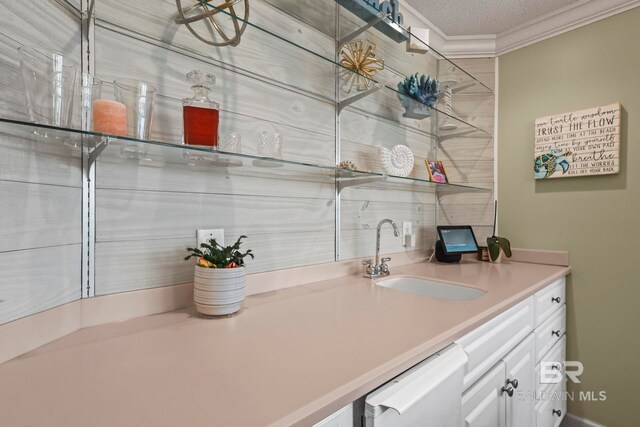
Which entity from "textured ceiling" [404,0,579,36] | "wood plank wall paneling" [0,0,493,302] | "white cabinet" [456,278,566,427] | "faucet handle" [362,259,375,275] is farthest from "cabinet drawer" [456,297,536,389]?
"textured ceiling" [404,0,579,36]

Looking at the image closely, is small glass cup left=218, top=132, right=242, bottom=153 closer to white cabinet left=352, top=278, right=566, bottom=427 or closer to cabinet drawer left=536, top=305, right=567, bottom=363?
white cabinet left=352, top=278, right=566, bottom=427

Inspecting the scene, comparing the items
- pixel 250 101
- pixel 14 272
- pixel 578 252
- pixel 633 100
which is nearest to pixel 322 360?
pixel 14 272

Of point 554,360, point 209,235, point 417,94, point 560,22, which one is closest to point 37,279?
point 209,235

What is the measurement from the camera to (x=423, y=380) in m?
0.71

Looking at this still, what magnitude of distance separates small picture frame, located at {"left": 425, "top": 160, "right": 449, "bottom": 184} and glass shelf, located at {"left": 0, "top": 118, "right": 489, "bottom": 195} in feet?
2.01

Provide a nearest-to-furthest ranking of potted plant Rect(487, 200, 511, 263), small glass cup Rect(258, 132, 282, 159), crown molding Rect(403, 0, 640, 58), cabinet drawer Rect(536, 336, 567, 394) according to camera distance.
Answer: small glass cup Rect(258, 132, 282, 159), cabinet drawer Rect(536, 336, 567, 394), crown molding Rect(403, 0, 640, 58), potted plant Rect(487, 200, 511, 263)

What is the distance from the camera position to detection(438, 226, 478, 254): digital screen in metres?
1.99

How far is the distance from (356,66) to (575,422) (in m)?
2.30

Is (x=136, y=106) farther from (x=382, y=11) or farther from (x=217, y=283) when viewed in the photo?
(x=382, y=11)

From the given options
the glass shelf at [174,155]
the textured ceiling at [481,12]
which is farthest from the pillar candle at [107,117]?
the textured ceiling at [481,12]

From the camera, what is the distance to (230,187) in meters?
1.12

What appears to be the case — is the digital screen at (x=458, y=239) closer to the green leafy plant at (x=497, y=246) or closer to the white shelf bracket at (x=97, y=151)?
the green leafy plant at (x=497, y=246)

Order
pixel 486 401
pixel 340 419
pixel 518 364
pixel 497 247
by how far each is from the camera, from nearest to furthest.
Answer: pixel 340 419, pixel 486 401, pixel 518 364, pixel 497 247

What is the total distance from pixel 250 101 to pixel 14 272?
83cm
